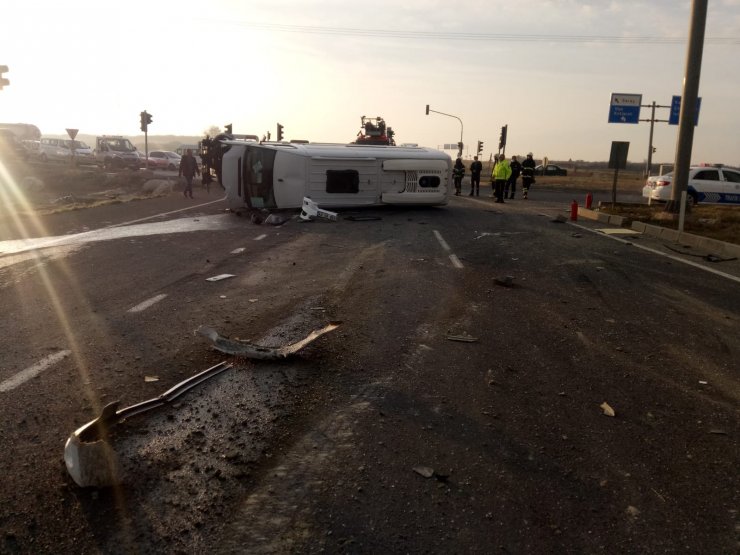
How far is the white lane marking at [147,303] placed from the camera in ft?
23.4

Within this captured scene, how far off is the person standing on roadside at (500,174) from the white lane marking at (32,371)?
22.2 m

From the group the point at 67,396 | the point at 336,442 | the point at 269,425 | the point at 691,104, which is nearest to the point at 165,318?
the point at 67,396

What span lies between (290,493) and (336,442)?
60cm

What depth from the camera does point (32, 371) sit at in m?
4.95

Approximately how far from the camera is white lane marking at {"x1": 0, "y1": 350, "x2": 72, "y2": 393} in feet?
15.2

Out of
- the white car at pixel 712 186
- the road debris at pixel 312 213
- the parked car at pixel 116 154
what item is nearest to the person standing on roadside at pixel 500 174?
the white car at pixel 712 186

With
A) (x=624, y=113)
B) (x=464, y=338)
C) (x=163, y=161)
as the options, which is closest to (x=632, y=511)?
(x=464, y=338)

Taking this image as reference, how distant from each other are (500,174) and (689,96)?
8.89m

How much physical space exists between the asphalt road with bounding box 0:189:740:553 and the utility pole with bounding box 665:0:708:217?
9.73 metres

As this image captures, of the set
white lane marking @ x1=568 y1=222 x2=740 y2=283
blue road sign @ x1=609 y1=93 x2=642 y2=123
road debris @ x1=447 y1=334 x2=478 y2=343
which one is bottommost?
white lane marking @ x1=568 y1=222 x2=740 y2=283

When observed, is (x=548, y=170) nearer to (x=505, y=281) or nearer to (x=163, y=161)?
(x=163, y=161)

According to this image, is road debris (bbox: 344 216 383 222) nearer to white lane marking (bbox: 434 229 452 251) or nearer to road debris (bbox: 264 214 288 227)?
road debris (bbox: 264 214 288 227)

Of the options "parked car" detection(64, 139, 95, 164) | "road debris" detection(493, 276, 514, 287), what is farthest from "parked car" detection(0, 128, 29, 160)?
"road debris" detection(493, 276, 514, 287)

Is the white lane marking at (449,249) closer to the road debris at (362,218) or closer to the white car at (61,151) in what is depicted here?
the road debris at (362,218)
